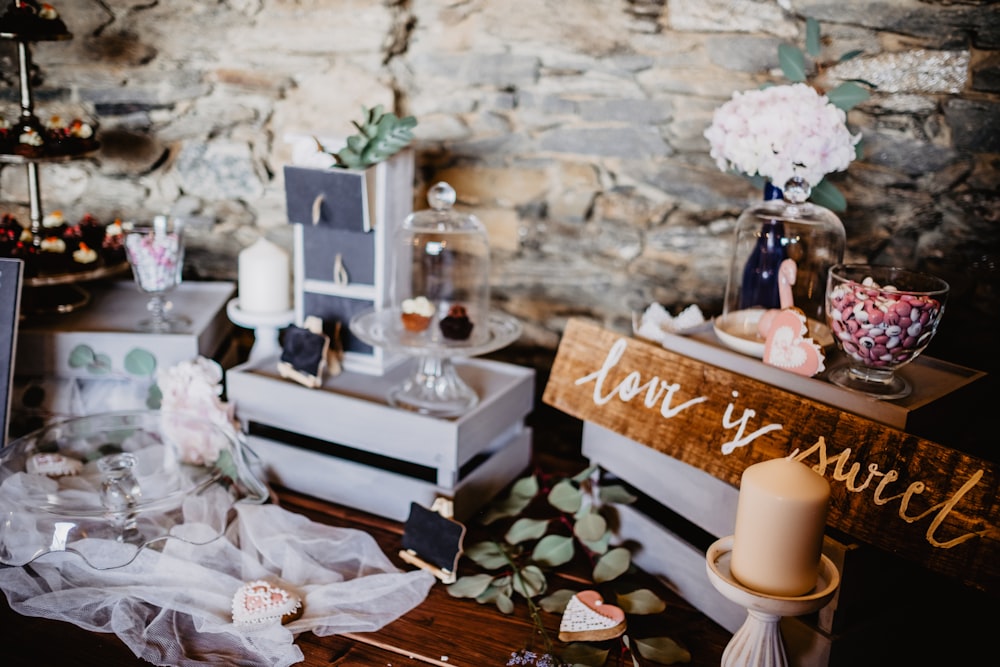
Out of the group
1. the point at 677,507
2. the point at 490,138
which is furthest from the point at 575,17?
the point at 677,507

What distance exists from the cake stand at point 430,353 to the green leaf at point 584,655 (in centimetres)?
46

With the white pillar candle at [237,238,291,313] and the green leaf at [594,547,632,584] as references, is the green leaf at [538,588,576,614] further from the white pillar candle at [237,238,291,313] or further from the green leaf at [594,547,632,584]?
the white pillar candle at [237,238,291,313]

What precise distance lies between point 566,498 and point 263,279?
77cm

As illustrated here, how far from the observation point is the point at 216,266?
2.13 metres

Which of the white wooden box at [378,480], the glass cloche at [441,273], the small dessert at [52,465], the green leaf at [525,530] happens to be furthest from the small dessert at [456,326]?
the small dessert at [52,465]

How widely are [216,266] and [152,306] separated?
0.36 metres

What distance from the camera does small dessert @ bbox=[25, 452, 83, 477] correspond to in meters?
1.47

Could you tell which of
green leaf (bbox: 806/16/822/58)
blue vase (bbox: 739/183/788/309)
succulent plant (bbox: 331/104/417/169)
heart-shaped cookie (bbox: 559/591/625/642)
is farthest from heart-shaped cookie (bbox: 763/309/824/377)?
succulent plant (bbox: 331/104/417/169)

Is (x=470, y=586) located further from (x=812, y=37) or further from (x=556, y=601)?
(x=812, y=37)

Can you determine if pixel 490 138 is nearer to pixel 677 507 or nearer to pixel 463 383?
pixel 463 383

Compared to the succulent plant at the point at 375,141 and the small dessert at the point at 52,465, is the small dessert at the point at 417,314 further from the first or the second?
the small dessert at the point at 52,465

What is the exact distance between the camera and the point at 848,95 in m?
1.48

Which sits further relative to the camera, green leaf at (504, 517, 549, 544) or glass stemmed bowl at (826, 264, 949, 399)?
green leaf at (504, 517, 549, 544)

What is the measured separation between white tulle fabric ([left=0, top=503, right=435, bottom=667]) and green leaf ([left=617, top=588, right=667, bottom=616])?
301mm
